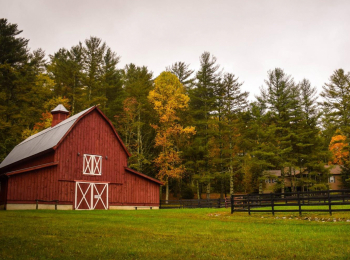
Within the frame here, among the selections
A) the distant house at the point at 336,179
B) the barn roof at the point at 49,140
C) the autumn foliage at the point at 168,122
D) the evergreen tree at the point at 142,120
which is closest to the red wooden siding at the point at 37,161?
the barn roof at the point at 49,140

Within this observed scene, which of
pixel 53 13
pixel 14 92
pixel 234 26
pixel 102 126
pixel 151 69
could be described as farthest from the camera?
pixel 151 69

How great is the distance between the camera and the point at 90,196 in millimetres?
27422

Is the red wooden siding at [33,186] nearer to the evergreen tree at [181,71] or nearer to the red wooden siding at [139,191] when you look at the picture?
the red wooden siding at [139,191]

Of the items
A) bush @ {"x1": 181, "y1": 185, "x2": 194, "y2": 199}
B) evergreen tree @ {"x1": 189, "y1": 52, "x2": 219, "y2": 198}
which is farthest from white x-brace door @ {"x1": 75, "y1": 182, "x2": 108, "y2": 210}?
bush @ {"x1": 181, "y1": 185, "x2": 194, "y2": 199}

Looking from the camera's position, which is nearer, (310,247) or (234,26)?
(310,247)

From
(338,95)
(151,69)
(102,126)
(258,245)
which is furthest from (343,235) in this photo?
(151,69)

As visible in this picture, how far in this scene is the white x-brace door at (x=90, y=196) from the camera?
1044 inches

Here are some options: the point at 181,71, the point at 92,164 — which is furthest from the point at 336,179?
the point at 92,164

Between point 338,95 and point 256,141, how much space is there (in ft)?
41.3

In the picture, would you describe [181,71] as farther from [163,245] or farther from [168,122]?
[163,245]

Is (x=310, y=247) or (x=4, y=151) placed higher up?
(x=4, y=151)

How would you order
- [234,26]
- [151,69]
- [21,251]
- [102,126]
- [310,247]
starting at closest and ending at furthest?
[21,251]
[310,247]
[234,26]
[102,126]
[151,69]

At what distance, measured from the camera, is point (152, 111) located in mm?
44250

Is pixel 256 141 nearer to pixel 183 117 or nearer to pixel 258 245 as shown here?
pixel 183 117
